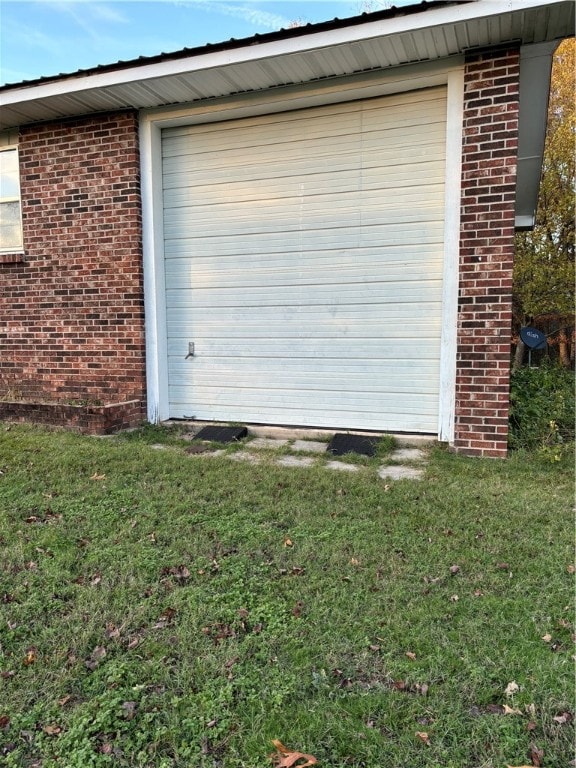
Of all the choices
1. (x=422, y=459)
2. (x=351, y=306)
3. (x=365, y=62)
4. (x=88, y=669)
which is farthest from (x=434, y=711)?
(x=365, y=62)

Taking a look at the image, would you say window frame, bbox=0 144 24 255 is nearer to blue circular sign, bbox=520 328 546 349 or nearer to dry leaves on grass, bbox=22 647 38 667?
dry leaves on grass, bbox=22 647 38 667

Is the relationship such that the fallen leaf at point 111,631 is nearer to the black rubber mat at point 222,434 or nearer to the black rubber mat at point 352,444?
the black rubber mat at point 352,444

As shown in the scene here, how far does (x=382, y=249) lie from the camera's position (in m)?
5.03

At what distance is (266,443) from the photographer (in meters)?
5.16

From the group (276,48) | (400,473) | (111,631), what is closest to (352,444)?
(400,473)

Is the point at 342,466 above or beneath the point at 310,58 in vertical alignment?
beneath

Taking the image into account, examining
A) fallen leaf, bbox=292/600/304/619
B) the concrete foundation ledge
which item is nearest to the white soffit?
the concrete foundation ledge

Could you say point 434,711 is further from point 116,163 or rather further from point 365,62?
point 116,163

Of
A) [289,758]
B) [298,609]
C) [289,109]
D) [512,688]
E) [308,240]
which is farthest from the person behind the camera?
[308,240]

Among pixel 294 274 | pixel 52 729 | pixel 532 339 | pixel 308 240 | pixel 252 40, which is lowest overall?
pixel 52 729

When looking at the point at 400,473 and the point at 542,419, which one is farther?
the point at 542,419

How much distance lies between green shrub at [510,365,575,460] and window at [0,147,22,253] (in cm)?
599

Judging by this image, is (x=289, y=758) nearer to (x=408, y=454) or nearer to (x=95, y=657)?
(x=95, y=657)

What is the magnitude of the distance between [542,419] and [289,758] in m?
4.33
